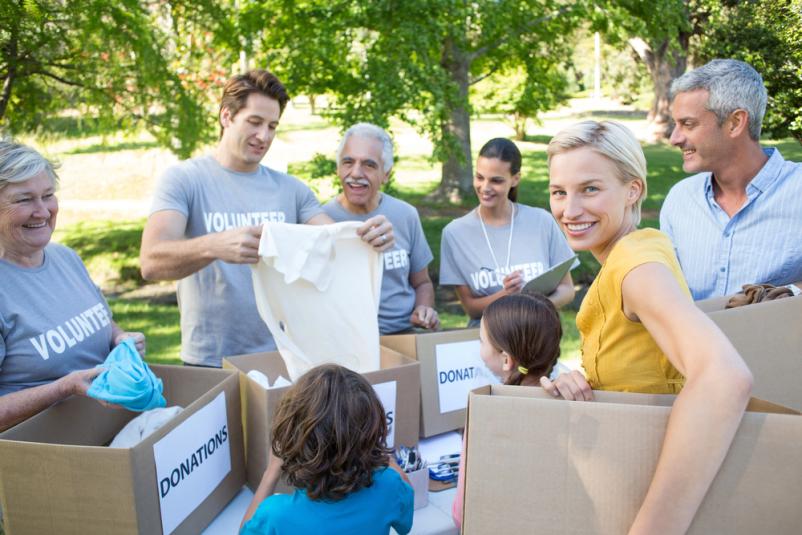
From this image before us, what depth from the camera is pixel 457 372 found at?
2.47 meters

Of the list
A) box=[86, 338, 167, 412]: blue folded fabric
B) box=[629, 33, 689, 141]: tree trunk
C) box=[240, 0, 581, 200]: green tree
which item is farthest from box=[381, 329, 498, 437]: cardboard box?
box=[629, 33, 689, 141]: tree trunk

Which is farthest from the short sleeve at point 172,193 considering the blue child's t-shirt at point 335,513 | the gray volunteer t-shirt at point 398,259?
the blue child's t-shirt at point 335,513

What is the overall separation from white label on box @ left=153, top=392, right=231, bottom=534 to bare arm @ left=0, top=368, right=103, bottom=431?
1.08 ft

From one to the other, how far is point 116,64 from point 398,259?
4.38 meters

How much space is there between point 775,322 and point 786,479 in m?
0.73

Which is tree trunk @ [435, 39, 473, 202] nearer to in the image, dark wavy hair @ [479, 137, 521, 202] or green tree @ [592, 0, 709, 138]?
green tree @ [592, 0, 709, 138]

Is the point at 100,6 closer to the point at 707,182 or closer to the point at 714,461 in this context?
the point at 707,182

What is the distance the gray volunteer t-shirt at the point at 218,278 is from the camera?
273 cm

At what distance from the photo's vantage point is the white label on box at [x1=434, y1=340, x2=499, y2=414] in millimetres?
2434

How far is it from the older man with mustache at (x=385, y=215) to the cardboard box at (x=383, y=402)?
0.84m

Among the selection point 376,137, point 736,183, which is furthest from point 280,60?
point 736,183

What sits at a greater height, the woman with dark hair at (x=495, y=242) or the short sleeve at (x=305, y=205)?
the short sleeve at (x=305, y=205)

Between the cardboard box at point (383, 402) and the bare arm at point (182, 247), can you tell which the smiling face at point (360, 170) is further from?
the cardboard box at point (383, 402)

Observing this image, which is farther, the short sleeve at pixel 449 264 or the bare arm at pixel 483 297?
the short sleeve at pixel 449 264
